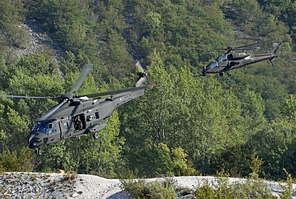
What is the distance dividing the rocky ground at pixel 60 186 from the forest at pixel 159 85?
157cm

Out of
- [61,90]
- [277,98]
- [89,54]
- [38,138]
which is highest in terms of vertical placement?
[38,138]

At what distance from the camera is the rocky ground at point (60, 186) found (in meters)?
27.2

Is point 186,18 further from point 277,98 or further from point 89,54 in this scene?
point 277,98

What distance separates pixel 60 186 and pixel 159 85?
30.1 metres

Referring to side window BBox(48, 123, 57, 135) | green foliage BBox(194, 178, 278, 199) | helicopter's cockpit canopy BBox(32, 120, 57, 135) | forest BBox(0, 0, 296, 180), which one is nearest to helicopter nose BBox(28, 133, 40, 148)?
helicopter's cockpit canopy BBox(32, 120, 57, 135)

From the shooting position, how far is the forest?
4974 cm

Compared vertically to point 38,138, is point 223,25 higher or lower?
lower

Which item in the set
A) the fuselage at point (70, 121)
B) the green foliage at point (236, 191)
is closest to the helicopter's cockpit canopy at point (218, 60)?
the fuselage at point (70, 121)

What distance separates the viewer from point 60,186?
91.6 ft

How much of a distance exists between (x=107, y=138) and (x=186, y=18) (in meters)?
65.4

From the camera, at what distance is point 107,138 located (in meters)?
53.4

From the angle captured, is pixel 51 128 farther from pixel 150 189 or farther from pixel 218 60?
pixel 218 60

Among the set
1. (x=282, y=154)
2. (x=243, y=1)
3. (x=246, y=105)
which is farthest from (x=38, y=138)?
(x=243, y=1)

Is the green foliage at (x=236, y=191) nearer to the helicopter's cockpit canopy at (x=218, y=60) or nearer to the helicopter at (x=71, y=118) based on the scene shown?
the helicopter at (x=71, y=118)
